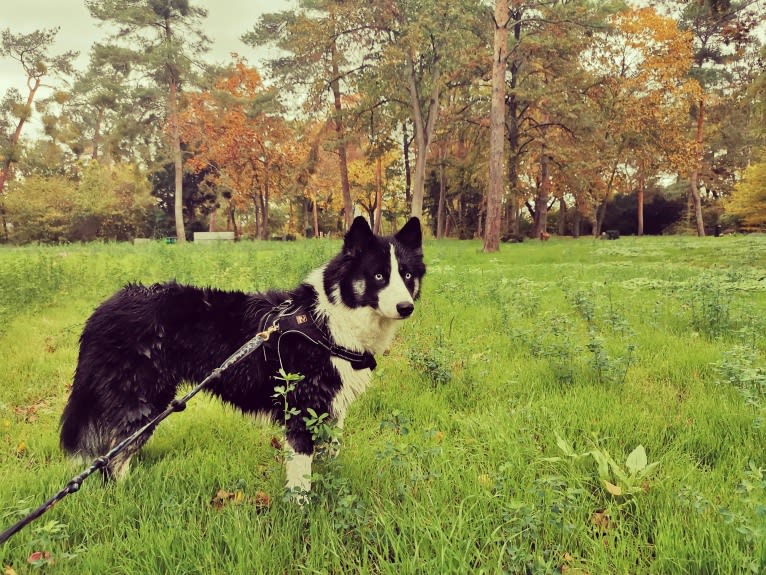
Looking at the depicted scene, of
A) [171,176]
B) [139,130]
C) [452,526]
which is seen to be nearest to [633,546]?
[452,526]

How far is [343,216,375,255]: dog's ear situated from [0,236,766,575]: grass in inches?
46.6

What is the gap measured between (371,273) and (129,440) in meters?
1.65

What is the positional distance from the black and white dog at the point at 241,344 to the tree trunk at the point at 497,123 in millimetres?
13932

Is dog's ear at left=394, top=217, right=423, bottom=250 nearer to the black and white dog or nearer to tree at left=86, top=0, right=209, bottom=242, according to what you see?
the black and white dog

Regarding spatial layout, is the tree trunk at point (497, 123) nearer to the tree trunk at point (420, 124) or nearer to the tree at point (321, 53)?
the tree trunk at point (420, 124)

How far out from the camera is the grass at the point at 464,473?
1.85 meters

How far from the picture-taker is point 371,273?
279 cm

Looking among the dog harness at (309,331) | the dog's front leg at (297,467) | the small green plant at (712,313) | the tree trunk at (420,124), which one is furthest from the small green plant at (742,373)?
the tree trunk at (420,124)

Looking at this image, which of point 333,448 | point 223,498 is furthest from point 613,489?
point 223,498

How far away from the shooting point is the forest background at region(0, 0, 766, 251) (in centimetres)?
1861

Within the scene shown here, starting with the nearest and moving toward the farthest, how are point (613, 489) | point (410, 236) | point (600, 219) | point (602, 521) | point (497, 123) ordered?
point (602, 521) < point (613, 489) < point (410, 236) < point (497, 123) < point (600, 219)

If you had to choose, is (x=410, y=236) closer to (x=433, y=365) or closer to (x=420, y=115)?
(x=433, y=365)

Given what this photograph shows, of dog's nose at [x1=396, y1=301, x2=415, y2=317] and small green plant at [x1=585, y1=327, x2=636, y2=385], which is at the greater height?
dog's nose at [x1=396, y1=301, x2=415, y2=317]

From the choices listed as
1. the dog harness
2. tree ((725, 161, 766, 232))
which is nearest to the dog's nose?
the dog harness
